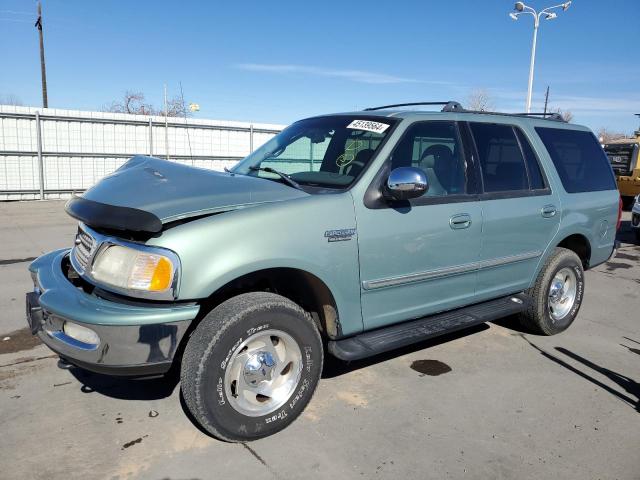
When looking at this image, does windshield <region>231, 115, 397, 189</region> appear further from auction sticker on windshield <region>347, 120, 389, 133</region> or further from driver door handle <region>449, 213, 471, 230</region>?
driver door handle <region>449, 213, 471, 230</region>

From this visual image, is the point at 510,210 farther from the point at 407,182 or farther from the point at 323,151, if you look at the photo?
the point at 323,151

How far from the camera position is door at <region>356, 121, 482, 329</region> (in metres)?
3.22

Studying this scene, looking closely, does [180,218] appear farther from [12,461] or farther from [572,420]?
[572,420]

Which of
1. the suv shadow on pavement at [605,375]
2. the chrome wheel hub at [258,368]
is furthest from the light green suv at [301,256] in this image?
the suv shadow on pavement at [605,375]

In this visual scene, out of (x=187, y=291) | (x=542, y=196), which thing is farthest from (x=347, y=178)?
(x=542, y=196)

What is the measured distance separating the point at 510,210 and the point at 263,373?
2.41m

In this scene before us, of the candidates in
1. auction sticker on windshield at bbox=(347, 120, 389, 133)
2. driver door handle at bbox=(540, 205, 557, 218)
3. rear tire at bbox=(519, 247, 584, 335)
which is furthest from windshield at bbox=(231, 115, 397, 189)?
rear tire at bbox=(519, 247, 584, 335)

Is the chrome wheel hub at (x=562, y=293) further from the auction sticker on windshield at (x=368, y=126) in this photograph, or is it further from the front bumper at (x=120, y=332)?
the front bumper at (x=120, y=332)

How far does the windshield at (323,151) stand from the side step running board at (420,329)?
1.01 m

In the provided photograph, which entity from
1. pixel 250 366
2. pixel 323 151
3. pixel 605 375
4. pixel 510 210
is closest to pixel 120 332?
pixel 250 366

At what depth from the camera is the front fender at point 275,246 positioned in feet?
8.35

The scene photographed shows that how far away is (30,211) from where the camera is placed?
12578 mm

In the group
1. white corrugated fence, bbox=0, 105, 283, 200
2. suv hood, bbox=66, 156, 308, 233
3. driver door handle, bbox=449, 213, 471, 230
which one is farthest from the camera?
white corrugated fence, bbox=0, 105, 283, 200

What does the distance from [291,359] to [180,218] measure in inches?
41.8
